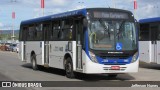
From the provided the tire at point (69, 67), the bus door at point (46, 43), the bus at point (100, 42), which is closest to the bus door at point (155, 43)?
the bus door at point (46, 43)

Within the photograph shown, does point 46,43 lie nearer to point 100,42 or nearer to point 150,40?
point 100,42

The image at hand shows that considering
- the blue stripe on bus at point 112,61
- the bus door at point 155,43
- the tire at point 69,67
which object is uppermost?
the bus door at point 155,43

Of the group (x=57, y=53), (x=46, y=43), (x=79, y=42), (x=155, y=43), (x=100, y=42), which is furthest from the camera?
(x=155, y=43)

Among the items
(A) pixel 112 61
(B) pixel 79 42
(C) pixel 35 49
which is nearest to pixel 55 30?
(B) pixel 79 42

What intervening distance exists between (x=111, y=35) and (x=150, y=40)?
8.73 meters

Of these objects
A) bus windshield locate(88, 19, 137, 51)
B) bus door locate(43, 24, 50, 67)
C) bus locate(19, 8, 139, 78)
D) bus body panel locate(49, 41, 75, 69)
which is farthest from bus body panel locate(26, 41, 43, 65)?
bus windshield locate(88, 19, 137, 51)

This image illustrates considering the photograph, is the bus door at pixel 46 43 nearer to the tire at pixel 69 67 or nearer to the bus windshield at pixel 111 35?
the tire at pixel 69 67

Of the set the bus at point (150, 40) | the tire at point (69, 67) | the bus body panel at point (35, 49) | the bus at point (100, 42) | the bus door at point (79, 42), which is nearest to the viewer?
the bus at point (100, 42)

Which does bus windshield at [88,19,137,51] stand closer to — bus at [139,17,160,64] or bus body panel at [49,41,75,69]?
bus body panel at [49,41,75,69]

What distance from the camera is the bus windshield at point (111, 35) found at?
55.1 feet

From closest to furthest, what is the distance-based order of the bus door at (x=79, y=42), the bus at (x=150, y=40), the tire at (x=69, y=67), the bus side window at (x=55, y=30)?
the bus door at (x=79, y=42) < the tire at (x=69, y=67) < the bus side window at (x=55, y=30) < the bus at (x=150, y=40)

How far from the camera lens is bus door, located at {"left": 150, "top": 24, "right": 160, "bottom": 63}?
79.8ft

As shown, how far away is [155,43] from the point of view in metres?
24.7

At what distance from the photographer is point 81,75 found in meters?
20.2
